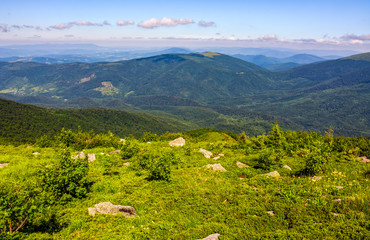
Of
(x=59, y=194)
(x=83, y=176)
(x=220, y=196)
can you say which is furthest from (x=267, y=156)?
(x=59, y=194)

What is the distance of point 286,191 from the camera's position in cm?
1551

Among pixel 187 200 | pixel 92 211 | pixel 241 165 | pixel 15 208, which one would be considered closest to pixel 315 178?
pixel 241 165

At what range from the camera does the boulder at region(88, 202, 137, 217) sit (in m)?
13.9

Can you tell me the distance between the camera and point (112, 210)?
14.0m

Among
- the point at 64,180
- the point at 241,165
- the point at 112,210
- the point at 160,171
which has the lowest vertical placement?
the point at 241,165

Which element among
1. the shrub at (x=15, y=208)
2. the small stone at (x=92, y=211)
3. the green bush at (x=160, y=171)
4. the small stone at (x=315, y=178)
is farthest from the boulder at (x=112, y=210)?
the small stone at (x=315, y=178)

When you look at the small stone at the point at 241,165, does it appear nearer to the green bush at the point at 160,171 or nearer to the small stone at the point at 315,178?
the small stone at the point at 315,178

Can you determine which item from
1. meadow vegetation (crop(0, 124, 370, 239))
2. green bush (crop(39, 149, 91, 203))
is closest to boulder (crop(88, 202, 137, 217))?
meadow vegetation (crop(0, 124, 370, 239))

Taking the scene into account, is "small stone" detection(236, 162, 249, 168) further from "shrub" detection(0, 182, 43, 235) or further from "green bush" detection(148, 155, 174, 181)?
"shrub" detection(0, 182, 43, 235)

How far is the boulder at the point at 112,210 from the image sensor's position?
13922mm

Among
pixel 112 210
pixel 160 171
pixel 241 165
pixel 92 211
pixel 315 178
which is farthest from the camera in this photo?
pixel 241 165

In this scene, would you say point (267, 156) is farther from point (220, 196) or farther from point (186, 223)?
point (186, 223)

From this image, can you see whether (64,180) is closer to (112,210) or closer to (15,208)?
(112,210)

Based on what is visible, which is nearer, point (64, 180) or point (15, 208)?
point (15, 208)
